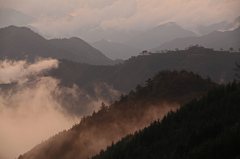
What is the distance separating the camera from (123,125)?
178 meters

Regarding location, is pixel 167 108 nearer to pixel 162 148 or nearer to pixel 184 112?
pixel 184 112

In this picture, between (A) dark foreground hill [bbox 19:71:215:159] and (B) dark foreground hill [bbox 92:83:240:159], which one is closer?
(B) dark foreground hill [bbox 92:83:240:159]

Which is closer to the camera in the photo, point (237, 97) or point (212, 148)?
point (212, 148)

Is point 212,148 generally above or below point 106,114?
below

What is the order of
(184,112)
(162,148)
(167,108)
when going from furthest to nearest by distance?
(167,108) → (184,112) → (162,148)

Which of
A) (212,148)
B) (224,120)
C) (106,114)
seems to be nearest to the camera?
(212,148)

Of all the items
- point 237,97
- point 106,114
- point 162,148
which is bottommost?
point 162,148

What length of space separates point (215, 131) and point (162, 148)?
78.8 feet

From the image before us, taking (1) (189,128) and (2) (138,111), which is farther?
(2) (138,111)

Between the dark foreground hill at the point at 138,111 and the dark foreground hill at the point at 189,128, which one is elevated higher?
the dark foreground hill at the point at 138,111

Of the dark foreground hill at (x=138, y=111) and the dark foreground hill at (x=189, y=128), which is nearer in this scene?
the dark foreground hill at (x=189, y=128)

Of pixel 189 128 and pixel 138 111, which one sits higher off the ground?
pixel 138 111

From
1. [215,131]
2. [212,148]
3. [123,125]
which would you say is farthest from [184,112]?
[123,125]

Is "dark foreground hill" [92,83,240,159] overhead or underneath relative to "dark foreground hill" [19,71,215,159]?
underneath
